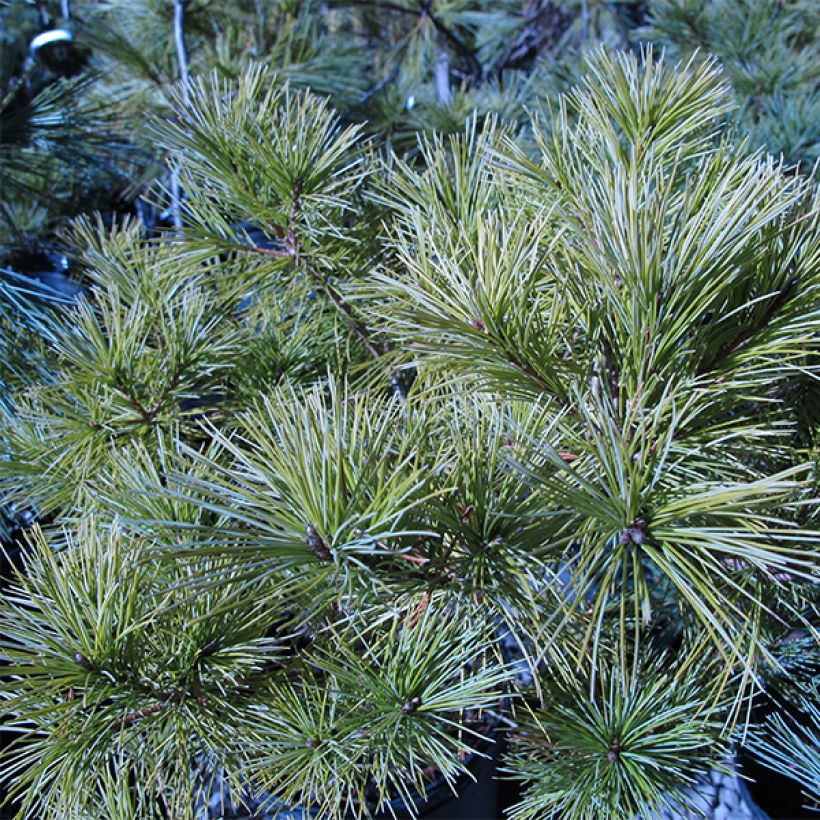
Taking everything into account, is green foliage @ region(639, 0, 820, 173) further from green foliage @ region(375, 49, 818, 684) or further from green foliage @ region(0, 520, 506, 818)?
green foliage @ region(0, 520, 506, 818)

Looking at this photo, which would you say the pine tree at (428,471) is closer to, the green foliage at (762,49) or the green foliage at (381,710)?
the green foliage at (381,710)

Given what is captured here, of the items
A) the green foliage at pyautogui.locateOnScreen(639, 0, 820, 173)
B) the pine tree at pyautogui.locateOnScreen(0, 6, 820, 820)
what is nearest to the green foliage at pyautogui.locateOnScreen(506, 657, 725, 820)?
the pine tree at pyautogui.locateOnScreen(0, 6, 820, 820)

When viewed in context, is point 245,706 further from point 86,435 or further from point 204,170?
point 204,170

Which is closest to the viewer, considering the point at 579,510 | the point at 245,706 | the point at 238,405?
the point at 579,510

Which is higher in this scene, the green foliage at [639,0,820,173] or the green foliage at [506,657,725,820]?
the green foliage at [639,0,820,173]

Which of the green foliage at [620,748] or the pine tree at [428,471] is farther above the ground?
the pine tree at [428,471]

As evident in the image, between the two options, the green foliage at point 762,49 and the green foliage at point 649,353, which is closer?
the green foliage at point 649,353

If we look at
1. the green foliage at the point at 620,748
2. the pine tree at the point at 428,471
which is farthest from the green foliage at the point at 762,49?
the green foliage at the point at 620,748

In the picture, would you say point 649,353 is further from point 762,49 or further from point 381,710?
point 762,49

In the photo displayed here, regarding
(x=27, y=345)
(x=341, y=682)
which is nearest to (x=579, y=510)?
(x=341, y=682)
